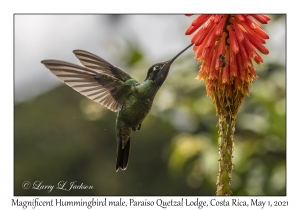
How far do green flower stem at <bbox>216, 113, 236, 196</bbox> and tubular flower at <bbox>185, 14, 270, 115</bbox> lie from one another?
89mm

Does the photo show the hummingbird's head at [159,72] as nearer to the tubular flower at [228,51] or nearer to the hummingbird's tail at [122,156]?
the tubular flower at [228,51]

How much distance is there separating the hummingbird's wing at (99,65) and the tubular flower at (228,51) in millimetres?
894

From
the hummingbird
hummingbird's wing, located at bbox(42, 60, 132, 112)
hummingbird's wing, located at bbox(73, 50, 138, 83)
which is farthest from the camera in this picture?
hummingbird's wing, located at bbox(73, 50, 138, 83)

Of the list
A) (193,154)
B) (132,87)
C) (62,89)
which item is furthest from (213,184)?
(62,89)

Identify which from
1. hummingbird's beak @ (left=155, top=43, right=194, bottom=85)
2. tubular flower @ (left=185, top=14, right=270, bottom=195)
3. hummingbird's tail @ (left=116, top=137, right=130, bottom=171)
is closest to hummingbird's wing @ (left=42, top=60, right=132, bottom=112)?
hummingbird's tail @ (left=116, top=137, right=130, bottom=171)

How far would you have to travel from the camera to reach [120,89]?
3.70 meters

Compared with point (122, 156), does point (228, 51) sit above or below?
above

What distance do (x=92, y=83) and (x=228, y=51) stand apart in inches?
41.9

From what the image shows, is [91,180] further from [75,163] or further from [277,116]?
[277,116]

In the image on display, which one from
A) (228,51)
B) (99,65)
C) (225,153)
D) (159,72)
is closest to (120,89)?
(99,65)

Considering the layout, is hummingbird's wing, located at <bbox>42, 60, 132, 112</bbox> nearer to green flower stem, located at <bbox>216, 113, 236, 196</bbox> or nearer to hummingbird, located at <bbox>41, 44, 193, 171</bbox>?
hummingbird, located at <bbox>41, 44, 193, 171</bbox>

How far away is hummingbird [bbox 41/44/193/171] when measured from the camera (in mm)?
3346

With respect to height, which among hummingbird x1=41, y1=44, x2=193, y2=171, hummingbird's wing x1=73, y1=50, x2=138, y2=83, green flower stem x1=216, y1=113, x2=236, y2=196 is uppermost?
hummingbird's wing x1=73, y1=50, x2=138, y2=83

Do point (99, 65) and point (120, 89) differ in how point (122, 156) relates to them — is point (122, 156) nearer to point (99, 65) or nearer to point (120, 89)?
point (120, 89)
